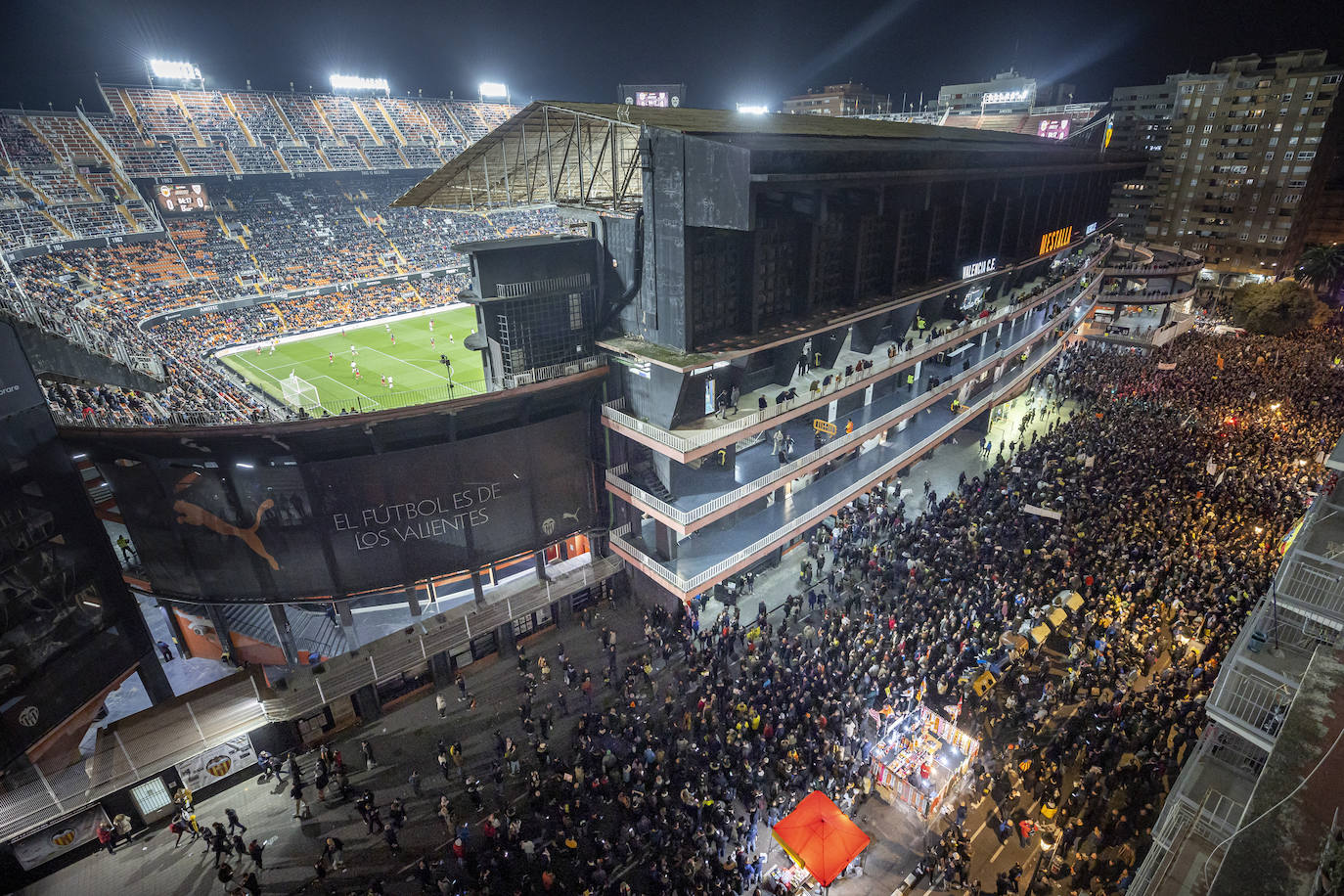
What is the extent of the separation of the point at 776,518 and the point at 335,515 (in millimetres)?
16031

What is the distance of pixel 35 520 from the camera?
16297mm

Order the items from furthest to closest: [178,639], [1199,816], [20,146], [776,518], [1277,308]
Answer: [20,146] < [1277,308] < [776,518] < [178,639] < [1199,816]

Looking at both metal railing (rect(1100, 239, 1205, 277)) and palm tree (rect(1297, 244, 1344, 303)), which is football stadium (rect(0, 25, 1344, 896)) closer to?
metal railing (rect(1100, 239, 1205, 277))

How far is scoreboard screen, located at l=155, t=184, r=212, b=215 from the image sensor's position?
192ft

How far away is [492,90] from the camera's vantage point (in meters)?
92.8

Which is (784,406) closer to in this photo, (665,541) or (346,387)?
(665,541)

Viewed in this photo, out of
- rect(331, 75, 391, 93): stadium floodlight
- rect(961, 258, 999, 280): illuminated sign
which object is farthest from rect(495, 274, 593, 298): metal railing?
rect(331, 75, 391, 93): stadium floodlight

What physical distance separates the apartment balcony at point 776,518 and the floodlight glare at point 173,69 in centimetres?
7929

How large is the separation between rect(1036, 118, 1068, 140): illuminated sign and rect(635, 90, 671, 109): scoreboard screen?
44719mm

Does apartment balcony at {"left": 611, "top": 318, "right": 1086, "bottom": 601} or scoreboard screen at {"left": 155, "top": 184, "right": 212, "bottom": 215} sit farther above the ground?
scoreboard screen at {"left": 155, "top": 184, "right": 212, "bottom": 215}

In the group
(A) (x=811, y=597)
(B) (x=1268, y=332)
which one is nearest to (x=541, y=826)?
(A) (x=811, y=597)

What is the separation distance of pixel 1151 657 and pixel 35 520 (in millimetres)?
32761

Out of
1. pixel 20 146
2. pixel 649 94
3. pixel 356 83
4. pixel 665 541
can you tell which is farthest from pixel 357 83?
pixel 665 541

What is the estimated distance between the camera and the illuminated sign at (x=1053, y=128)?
6325 centimetres
